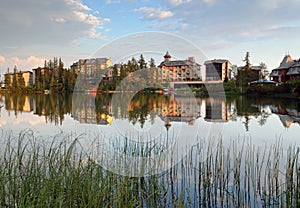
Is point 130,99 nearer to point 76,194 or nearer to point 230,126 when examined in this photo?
point 76,194

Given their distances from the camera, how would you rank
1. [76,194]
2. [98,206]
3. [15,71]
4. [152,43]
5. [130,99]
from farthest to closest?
[15,71], [130,99], [152,43], [76,194], [98,206]

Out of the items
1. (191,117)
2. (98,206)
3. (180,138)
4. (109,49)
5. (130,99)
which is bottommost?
(98,206)

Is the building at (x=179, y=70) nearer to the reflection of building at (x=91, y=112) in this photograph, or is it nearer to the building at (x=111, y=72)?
the building at (x=111, y=72)

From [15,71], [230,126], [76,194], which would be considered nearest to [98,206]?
[76,194]

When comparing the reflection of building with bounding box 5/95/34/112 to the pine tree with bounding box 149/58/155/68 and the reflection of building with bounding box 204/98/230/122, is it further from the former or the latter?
the pine tree with bounding box 149/58/155/68

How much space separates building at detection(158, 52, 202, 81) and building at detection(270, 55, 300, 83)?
104 feet

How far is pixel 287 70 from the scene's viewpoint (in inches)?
1388

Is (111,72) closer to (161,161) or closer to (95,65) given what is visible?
(95,65)

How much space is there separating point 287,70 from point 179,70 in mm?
35759

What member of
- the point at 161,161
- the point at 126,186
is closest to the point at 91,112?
the point at 161,161

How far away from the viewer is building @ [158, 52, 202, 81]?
3951 mm

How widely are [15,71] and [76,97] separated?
5176cm

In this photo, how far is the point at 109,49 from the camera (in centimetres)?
351

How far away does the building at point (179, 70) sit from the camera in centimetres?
395
